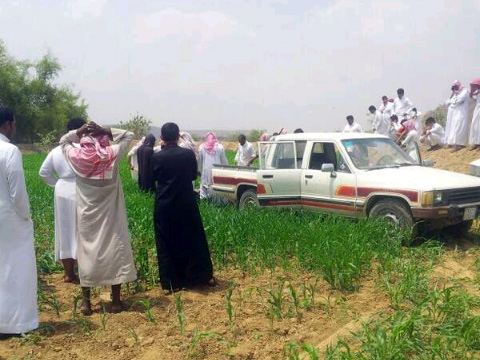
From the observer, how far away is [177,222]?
6.34 meters

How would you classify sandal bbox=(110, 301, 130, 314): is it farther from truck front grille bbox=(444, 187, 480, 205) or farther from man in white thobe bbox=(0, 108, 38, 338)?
truck front grille bbox=(444, 187, 480, 205)

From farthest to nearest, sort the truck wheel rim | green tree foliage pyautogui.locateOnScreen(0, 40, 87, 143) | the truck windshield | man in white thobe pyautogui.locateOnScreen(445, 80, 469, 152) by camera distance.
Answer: green tree foliage pyautogui.locateOnScreen(0, 40, 87, 143)
man in white thobe pyautogui.locateOnScreen(445, 80, 469, 152)
the truck windshield
the truck wheel rim

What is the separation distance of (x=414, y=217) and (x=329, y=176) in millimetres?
1625

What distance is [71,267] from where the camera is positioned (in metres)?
6.90

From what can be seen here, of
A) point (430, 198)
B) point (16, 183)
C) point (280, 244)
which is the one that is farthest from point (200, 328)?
point (430, 198)

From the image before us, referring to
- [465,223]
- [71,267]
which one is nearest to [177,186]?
[71,267]

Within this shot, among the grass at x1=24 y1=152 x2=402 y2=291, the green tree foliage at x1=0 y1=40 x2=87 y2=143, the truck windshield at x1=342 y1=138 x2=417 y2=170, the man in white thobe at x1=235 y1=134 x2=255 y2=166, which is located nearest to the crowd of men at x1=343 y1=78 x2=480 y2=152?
the man in white thobe at x1=235 y1=134 x2=255 y2=166

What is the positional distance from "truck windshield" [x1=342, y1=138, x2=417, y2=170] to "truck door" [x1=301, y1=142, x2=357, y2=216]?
0.61 feet

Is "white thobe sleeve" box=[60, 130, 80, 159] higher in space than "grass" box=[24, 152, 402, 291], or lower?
higher

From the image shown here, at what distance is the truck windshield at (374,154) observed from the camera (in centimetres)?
905

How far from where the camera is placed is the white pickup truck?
7.99 m

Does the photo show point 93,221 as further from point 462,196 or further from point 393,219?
point 462,196

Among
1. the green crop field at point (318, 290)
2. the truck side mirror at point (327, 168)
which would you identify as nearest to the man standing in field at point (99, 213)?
the green crop field at point (318, 290)

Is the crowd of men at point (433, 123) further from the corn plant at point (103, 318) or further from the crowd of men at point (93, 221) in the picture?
the corn plant at point (103, 318)
